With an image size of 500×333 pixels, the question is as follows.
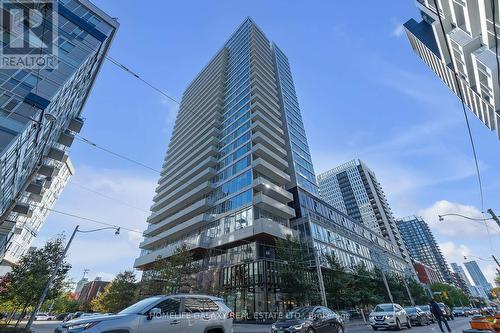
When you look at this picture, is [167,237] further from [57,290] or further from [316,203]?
[316,203]

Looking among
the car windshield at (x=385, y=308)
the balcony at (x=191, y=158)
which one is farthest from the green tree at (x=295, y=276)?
the balcony at (x=191, y=158)

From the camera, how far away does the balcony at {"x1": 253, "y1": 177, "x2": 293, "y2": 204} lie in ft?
121

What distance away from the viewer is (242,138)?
150 ft

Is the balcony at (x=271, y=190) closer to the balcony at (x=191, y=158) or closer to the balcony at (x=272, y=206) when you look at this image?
the balcony at (x=272, y=206)

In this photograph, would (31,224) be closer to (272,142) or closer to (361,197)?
(272,142)

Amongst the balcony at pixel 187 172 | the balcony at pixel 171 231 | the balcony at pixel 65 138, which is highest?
the balcony at pixel 187 172

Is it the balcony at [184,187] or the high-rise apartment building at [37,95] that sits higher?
the balcony at [184,187]

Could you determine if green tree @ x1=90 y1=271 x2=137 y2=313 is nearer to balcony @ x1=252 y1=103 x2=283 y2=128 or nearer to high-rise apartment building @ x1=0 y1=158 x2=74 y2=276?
high-rise apartment building @ x1=0 y1=158 x2=74 y2=276

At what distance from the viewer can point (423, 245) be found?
16025 centimetres

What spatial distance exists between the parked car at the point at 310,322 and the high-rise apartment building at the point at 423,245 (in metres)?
174

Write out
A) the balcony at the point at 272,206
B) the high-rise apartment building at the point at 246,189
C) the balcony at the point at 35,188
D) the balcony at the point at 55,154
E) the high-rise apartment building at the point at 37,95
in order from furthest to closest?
the balcony at the point at 272,206 < the high-rise apartment building at the point at 246,189 < the balcony at the point at 55,154 < the balcony at the point at 35,188 < the high-rise apartment building at the point at 37,95

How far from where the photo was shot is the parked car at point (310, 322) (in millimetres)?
10602

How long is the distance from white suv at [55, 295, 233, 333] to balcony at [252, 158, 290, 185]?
103ft

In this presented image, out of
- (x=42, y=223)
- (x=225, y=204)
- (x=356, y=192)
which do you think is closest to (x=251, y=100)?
(x=225, y=204)
